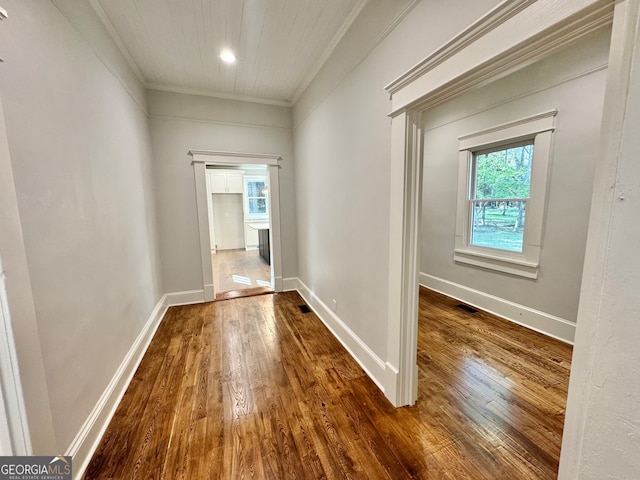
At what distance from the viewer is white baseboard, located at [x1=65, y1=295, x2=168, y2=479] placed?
1.32m

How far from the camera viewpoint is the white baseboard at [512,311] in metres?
2.44

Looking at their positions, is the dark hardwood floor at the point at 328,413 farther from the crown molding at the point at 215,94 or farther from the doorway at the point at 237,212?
the doorway at the point at 237,212

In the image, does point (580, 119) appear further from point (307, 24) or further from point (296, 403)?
point (296, 403)

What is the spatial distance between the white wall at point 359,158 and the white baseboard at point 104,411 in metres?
1.81

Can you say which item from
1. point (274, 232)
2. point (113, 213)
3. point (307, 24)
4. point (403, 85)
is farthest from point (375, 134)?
point (274, 232)

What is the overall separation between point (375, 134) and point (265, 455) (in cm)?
207

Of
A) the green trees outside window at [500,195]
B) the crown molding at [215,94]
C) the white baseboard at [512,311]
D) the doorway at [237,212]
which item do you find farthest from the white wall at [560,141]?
the doorway at [237,212]

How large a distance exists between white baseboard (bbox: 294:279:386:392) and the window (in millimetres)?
5155

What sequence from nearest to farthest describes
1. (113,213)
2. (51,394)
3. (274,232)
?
(51,394)
(113,213)
(274,232)

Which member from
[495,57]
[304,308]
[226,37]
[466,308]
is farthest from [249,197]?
[495,57]

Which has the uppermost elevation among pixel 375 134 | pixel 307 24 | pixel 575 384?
pixel 307 24

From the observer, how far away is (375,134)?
178 cm

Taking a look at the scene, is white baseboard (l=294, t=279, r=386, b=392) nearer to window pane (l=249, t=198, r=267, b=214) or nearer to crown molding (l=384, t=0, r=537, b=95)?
crown molding (l=384, t=0, r=537, b=95)

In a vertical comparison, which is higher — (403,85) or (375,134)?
(403,85)
